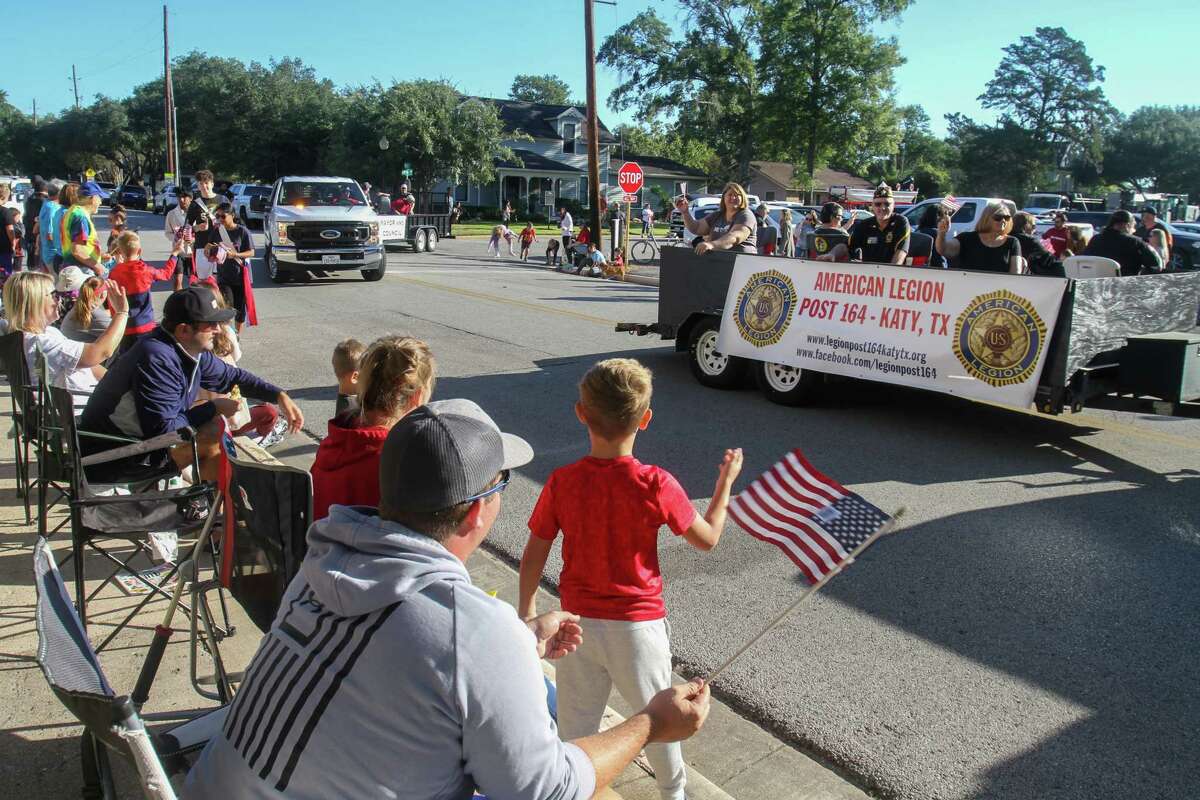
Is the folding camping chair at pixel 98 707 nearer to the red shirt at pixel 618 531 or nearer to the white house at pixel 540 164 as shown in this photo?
the red shirt at pixel 618 531

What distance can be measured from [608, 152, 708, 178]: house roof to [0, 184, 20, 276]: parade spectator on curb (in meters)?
56.4

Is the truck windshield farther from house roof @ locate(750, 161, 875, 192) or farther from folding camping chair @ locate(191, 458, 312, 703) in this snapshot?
house roof @ locate(750, 161, 875, 192)

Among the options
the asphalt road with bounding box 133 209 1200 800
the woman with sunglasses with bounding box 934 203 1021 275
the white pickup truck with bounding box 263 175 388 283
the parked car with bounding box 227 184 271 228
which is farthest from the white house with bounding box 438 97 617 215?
the asphalt road with bounding box 133 209 1200 800

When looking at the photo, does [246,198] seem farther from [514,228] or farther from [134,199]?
[134,199]

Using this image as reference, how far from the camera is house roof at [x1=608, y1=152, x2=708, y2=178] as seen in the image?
67000 millimetres

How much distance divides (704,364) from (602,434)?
7013 millimetres

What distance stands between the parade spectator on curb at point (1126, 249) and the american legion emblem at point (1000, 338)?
12.3 ft

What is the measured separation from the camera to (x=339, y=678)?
1.65 metres

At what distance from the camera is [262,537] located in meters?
3.06

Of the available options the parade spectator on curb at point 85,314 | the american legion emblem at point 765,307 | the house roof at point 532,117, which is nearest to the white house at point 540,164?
the house roof at point 532,117

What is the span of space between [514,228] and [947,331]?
41.1 metres

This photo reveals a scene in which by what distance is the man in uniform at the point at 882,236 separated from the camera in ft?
30.2

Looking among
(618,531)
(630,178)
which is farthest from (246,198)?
(618,531)

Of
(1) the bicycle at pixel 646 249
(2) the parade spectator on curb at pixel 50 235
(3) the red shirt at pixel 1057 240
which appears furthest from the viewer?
(1) the bicycle at pixel 646 249
